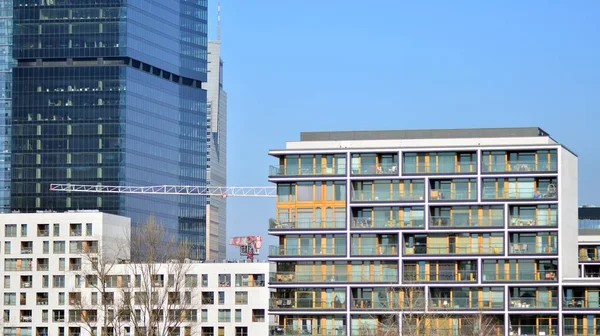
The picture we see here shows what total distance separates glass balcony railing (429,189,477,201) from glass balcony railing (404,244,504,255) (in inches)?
209

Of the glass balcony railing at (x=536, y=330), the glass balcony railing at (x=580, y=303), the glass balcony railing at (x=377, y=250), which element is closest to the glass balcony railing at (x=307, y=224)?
the glass balcony railing at (x=377, y=250)

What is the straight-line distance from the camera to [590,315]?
164 metres

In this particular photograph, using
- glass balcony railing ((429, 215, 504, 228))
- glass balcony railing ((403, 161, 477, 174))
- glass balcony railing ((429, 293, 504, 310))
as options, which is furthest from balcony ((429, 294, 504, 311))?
glass balcony railing ((403, 161, 477, 174))

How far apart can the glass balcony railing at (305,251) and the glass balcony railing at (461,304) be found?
12.3 meters

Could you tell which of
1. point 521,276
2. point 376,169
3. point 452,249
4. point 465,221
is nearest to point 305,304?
point 376,169

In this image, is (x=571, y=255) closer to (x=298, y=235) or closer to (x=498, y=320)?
(x=498, y=320)

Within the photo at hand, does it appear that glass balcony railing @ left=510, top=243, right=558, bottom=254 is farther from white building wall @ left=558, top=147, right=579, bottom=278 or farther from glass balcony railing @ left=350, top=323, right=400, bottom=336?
glass balcony railing @ left=350, top=323, right=400, bottom=336

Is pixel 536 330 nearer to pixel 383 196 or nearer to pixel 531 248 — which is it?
pixel 531 248

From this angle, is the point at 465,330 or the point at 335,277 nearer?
the point at 465,330

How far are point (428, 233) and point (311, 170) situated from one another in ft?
51.1

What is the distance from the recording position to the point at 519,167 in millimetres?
168500

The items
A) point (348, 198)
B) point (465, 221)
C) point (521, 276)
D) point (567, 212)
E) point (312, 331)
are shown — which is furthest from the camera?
point (348, 198)

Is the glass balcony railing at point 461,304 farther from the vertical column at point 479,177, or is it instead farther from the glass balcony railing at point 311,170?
the glass balcony railing at point 311,170

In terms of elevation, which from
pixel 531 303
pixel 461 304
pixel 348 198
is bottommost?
pixel 461 304
